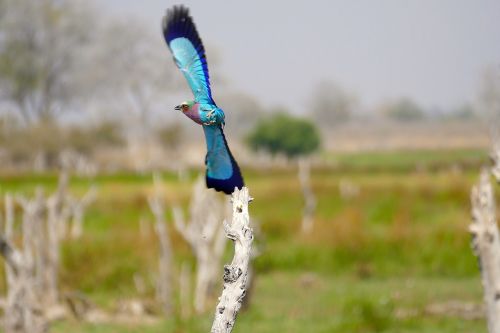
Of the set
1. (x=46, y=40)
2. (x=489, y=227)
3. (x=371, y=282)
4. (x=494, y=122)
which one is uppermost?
(x=46, y=40)

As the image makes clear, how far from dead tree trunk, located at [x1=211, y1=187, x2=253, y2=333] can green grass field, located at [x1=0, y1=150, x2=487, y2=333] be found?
31.5ft

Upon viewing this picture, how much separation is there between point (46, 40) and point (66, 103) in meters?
5.99

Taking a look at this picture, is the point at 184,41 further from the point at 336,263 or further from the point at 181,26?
the point at 336,263

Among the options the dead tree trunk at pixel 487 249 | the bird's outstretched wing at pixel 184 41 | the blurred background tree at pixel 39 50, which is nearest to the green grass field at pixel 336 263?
the dead tree trunk at pixel 487 249

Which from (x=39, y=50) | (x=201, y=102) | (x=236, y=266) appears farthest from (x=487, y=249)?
(x=39, y=50)

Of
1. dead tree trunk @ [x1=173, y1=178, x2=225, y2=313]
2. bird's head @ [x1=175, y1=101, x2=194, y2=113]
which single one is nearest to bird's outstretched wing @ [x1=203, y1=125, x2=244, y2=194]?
bird's head @ [x1=175, y1=101, x2=194, y2=113]

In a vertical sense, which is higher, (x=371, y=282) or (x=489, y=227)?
(x=489, y=227)

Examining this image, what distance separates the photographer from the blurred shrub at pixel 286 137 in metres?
93.8

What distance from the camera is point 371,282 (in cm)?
2077

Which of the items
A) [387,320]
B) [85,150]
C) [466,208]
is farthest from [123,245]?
[85,150]

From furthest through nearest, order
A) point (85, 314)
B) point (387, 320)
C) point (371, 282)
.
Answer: point (371, 282) < point (85, 314) < point (387, 320)

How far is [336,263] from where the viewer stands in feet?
74.1

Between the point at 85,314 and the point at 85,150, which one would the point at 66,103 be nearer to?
the point at 85,150

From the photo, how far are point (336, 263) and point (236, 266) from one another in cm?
1841
